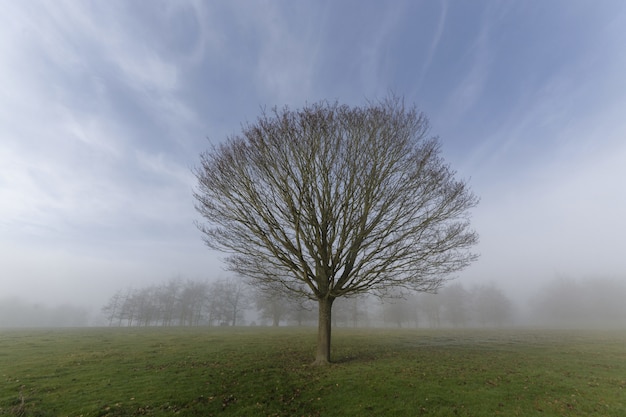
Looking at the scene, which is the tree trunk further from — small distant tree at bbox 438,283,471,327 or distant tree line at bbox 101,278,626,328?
small distant tree at bbox 438,283,471,327

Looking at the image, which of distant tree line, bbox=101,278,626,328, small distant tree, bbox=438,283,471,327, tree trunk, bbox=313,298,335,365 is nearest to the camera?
tree trunk, bbox=313,298,335,365

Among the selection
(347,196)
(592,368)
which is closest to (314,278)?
(347,196)

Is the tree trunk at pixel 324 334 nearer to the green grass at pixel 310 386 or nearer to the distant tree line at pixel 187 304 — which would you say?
the green grass at pixel 310 386

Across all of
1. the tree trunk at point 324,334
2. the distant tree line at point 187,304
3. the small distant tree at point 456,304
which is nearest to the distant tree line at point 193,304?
the distant tree line at point 187,304

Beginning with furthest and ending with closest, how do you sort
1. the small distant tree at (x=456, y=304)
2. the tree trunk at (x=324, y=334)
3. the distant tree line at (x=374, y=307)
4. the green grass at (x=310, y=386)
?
the small distant tree at (x=456, y=304) → the distant tree line at (x=374, y=307) → the tree trunk at (x=324, y=334) → the green grass at (x=310, y=386)

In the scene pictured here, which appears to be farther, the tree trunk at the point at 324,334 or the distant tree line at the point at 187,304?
the distant tree line at the point at 187,304

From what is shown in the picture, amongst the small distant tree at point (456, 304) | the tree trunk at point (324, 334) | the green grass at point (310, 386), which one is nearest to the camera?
the green grass at point (310, 386)

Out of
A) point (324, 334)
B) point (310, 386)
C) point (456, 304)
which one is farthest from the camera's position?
point (456, 304)

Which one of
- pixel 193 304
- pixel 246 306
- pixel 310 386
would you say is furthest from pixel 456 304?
pixel 310 386

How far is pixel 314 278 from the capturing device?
17.3 m

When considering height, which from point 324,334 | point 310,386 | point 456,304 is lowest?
point 310,386

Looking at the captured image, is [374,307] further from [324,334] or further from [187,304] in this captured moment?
[324,334]

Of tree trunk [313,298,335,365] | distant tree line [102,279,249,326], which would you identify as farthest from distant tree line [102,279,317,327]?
tree trunk [313,298,335,365]

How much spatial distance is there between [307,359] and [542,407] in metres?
12.1
